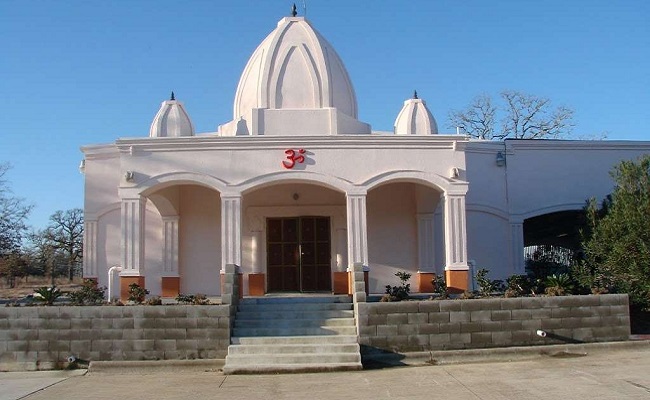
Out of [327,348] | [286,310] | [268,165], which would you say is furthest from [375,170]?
[327,348]

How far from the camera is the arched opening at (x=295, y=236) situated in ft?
63.5

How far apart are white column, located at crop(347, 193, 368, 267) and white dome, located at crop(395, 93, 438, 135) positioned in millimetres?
3544

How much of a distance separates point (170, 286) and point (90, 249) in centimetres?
322

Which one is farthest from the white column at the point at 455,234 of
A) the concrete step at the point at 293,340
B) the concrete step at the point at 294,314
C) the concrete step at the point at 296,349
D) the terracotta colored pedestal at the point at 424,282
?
the concrete step at the point at 296,349

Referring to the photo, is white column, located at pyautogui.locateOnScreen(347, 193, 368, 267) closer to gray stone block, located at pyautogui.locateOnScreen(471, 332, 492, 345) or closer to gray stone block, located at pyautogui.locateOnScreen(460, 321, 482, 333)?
gray stone block, located at pyautogui.locateOnScreen(460, 321, 482, 333)

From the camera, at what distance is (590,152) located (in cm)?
2266

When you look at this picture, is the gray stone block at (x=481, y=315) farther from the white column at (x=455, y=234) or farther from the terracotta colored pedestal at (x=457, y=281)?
the white column at (x=455, y=234)

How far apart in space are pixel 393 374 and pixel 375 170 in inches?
237

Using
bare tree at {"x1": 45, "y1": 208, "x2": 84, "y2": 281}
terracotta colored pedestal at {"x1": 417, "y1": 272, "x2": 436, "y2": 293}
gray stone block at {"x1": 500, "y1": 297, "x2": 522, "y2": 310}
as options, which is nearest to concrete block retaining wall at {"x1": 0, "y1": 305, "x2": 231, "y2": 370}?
gray stone block at {"x1": 500, "y1": 297, "x2": 522, "y2": 310}

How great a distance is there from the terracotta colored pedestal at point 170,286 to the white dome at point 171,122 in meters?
4.05

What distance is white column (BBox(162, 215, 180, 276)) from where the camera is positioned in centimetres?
1941

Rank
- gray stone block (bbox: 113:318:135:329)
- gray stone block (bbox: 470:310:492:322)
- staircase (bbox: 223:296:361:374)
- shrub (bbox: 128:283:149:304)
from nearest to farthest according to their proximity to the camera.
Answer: staircase (bbox: 223:296:361:374)
gray stone block (bbox: 113:318:135:329)
gray stone block (bbox: 470:310:492:322)
shrub (bbox: 128:283:149:304)

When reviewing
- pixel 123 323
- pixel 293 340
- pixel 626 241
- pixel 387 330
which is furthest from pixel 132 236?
pixel 626 241

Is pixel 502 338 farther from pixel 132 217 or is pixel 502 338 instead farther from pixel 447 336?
pixel 132 217
